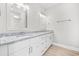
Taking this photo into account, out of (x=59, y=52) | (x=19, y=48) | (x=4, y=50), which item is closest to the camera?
(x=4, y=50)

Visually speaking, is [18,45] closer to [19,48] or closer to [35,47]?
[19,48]

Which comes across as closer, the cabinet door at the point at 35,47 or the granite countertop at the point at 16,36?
the granite countertop at the point at 16,36

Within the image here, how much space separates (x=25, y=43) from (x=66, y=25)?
63 centimetres

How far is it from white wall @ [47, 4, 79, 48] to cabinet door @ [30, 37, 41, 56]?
262 mm

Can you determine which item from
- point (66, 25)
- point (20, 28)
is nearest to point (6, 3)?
point (20, 28)

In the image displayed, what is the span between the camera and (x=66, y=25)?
54.9 inches

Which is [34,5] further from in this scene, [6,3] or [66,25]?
[66,25]

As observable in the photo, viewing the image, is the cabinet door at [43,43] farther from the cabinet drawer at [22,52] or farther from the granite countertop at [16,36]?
the cabinet drawer at [22,52]

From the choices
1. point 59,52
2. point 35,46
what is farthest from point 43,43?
point 59,52

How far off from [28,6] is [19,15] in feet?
0.58

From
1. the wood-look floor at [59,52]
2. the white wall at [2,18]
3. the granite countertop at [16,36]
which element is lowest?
the wood-look floor at [59,52]

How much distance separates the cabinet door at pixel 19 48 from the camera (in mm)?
1209

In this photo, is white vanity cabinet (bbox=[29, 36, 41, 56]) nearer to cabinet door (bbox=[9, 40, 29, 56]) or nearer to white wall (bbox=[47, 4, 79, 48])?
cabinet door (bbox=[9, 40, 29, 56])

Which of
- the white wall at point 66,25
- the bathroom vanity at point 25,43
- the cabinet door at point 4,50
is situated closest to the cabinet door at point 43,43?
the bathroom vanity at point 25,43
